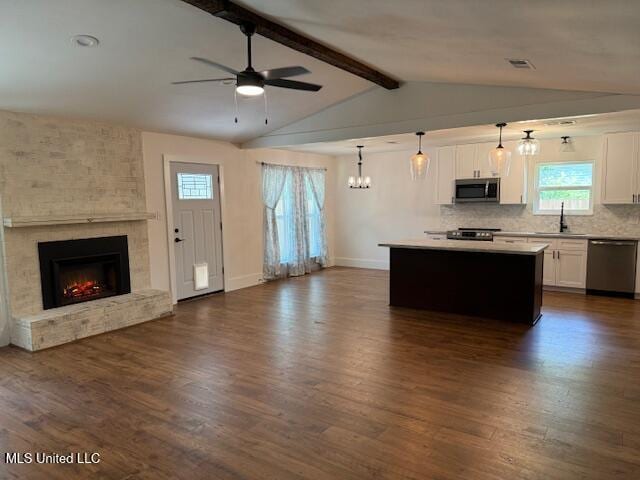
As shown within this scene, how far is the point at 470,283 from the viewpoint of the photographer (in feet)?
16.9

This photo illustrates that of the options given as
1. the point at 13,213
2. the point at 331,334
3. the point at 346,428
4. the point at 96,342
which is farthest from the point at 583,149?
the point at 13,213

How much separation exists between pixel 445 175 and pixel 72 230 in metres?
5.92

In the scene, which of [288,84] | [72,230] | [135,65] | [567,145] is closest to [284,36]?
[288,84]

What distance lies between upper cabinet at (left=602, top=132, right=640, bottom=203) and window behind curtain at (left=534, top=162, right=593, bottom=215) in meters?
0.35

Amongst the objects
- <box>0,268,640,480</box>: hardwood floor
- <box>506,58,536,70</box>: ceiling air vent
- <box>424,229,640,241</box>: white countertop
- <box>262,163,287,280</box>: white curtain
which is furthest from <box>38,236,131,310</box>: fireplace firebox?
<box>424,229,640,241</box>: white countertop

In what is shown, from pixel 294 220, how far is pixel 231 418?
5529 mm

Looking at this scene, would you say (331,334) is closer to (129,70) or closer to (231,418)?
(231,418)

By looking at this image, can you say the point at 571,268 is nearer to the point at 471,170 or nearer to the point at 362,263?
the point at 471,170

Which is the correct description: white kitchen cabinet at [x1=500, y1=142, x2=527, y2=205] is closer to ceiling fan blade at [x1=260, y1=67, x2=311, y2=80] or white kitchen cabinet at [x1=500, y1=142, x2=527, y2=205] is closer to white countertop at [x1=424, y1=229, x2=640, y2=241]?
white countertop at [x1=424, y1=229, x2=640, y2=241]

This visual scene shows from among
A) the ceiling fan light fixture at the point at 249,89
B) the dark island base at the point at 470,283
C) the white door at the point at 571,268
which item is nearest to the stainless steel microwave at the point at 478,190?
the white door at the point at 571,268

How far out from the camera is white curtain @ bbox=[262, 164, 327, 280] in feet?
25.1

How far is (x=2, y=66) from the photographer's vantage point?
338cm

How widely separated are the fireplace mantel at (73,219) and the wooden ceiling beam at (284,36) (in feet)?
9.87

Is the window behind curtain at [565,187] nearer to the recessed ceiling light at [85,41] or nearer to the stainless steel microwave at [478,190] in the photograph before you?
the stainless steel microwave at [478,190]
